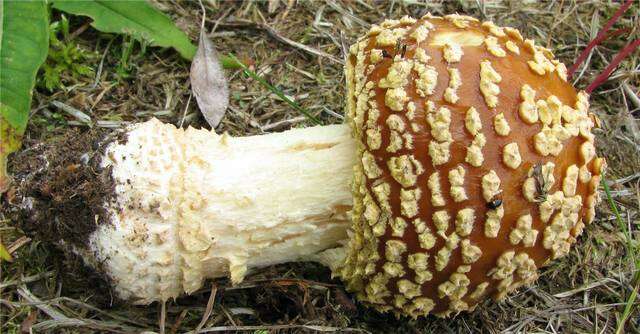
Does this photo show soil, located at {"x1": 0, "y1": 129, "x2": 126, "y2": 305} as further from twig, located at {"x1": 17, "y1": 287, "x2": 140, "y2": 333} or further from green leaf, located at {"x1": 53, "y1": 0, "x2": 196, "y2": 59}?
green leaf, located at {"x1": 53, "y1": 0, "x2": 196, "y2": 59}

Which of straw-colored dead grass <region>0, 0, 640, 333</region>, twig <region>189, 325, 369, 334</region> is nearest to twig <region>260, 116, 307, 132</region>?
straw-colored dead grass <region>0, 0, 640, 333</region>

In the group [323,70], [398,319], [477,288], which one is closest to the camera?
[477,288]

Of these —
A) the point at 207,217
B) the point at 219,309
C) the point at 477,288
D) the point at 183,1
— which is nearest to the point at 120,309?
the point at 219,309

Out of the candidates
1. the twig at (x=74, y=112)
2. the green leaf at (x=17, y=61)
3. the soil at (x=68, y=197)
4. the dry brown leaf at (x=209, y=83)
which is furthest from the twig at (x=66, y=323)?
the dry brown leaf at (x=209, y=83)

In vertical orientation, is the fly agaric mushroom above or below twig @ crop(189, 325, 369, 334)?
above

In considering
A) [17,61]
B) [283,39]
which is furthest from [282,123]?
[17,61]

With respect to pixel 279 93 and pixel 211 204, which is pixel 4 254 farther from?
pixel 279 93

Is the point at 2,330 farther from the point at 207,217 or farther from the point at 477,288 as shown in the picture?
the point at 477,288
